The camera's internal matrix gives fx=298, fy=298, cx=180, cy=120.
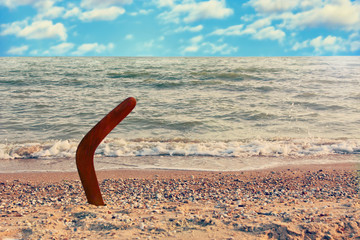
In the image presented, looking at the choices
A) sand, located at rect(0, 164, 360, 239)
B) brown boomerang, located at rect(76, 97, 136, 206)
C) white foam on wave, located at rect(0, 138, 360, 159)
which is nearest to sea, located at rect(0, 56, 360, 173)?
white foam on wave, located at rect(0, 138, 360, 159)

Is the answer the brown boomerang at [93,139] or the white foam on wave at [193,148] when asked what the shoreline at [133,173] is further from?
the brown boomerang at [93,139]

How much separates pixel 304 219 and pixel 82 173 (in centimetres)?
231

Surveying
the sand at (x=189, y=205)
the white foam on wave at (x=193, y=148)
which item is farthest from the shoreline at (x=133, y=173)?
the white foam on wave at (x=193, y=148)

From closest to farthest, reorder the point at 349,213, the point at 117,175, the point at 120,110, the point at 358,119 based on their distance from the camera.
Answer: the point at 120,110 → the point at 349,213 → the point at 117,175 → the point at 358,119

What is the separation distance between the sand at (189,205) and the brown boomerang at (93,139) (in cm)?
39

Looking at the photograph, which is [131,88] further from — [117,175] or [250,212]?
[250,212]

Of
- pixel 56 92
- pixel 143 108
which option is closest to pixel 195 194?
pixel 143 108

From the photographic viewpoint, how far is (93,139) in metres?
3.00

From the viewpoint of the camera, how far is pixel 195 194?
4.49 metres

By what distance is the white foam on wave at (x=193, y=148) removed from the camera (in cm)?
696

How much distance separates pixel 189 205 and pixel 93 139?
64.6 inches

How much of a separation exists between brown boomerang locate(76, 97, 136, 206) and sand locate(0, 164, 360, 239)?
387mm

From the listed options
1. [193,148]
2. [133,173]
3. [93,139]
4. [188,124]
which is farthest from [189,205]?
[188,124]

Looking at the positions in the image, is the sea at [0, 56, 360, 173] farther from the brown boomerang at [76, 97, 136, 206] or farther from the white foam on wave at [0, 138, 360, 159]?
the brown boomerang at [76, 97, 136, 206]
